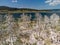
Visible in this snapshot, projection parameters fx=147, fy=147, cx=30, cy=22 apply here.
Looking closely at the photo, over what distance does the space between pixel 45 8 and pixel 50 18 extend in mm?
109

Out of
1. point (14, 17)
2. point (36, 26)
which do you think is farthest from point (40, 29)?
point (14, 17)

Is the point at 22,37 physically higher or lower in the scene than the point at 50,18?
lower

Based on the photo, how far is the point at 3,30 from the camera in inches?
57.6

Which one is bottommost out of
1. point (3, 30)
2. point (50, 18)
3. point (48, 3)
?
point (3, 30)

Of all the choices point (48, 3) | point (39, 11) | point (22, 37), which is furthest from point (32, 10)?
point (22, 37)

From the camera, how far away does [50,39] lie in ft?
4.68

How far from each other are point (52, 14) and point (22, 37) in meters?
0.37

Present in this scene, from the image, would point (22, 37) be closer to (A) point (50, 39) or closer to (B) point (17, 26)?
(B) point (17, 26)

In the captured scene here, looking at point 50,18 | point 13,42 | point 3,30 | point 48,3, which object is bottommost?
point 13,42

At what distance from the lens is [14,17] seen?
1455 millimetres

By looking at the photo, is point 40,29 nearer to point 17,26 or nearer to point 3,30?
point 17,26

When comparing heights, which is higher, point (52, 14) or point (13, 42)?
point (52, 14)

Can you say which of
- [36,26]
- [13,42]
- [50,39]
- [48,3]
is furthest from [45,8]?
[13,42]

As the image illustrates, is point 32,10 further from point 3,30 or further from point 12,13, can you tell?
point 3,30
